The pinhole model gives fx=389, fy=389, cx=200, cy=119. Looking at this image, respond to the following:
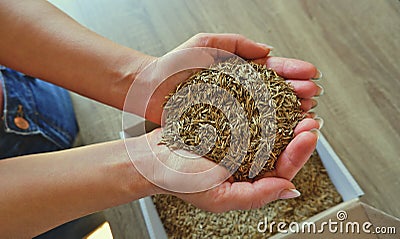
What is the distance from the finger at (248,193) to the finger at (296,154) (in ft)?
0.11

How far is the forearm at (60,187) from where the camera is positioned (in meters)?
0.86

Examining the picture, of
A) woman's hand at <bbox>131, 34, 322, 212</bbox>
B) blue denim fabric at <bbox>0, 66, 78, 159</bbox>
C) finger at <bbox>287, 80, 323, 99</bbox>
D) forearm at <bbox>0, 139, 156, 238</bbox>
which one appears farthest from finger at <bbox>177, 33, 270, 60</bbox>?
blue denim fabric at <bbox>0, 66, 78, 159</bbox>

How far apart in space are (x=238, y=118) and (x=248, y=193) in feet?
0.59

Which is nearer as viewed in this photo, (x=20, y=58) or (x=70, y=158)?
(x=70, y=158)

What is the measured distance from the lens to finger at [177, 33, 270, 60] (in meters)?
1.01

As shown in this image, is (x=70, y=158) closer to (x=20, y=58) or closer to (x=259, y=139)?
(x=20, y=58)

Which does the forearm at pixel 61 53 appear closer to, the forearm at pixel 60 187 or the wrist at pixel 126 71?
the wrist at pixel 126 71

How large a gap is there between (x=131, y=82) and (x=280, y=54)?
24.6 inches

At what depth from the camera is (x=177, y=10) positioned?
1593 millimetres

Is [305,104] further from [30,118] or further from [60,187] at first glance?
[30,118]

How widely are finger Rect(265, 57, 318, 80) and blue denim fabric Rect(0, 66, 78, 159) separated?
0.70 m

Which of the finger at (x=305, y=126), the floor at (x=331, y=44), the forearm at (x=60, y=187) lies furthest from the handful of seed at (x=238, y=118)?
the floor at (x=331, y=44)

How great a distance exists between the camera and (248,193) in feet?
2.76

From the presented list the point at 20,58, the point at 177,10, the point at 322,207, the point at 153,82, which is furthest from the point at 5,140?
the point at 322,207
